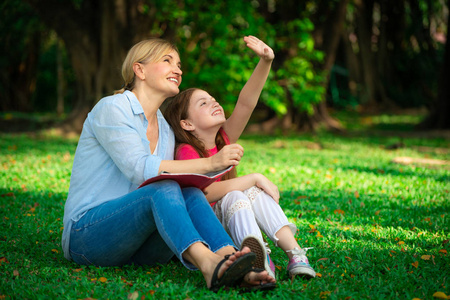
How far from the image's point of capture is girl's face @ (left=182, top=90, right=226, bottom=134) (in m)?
3.29

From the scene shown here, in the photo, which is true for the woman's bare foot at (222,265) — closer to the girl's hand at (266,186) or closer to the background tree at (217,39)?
the girl's hand at (266,186)

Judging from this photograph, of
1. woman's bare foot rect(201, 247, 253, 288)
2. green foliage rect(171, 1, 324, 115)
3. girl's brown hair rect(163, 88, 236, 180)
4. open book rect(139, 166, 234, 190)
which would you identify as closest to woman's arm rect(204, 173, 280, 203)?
open book rect(139, 166, 234, 190)

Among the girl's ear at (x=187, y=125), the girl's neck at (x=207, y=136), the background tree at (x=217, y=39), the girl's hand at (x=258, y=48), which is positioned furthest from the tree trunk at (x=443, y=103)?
the girl's ear at (x=187, y=125)

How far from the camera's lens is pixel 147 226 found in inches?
110

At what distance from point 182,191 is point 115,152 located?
1.49ft

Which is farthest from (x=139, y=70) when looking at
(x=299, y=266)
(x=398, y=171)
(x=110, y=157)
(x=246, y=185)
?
(x=398, y=171)

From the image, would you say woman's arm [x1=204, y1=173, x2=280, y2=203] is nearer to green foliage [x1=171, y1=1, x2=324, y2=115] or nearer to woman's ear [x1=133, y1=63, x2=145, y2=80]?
woman's ear [x1=133, y1=63, x2=145, y2=80]

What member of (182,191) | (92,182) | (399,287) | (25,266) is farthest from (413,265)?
(25,266)

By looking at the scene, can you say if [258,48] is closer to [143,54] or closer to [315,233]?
[143,54]

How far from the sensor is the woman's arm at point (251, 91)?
3261 mm

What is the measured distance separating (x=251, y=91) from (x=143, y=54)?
2.57 feet

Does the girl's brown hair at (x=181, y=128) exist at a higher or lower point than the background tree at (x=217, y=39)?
lower

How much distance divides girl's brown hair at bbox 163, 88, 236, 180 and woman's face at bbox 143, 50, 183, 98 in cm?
20

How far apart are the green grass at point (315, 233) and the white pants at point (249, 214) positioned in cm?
33
